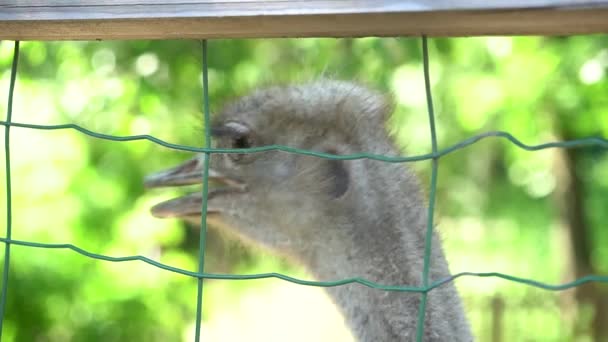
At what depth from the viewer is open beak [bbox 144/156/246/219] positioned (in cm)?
268

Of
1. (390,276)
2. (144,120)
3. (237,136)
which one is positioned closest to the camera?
(390,276)

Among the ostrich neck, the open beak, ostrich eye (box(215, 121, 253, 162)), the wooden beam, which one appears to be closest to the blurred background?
ostrich eye (box(215, 121, 253, 162))

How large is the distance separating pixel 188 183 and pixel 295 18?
4.17ft

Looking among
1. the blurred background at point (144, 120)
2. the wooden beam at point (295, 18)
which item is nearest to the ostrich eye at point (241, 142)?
the blurred background at point (144, 120)

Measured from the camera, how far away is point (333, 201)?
2578mm

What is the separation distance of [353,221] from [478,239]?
1473 cm

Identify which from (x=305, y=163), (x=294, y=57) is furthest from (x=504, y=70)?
(x=305, y=163)

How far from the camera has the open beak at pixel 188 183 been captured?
2.68 meters

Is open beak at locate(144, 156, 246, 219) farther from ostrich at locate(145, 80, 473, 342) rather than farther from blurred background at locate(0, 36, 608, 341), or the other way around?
blurred background at locate(0, 36, 608, 341)

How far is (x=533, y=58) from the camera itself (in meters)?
6.03

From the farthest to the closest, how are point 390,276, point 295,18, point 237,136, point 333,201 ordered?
1. point 237,136
2. point 333,201
3. point 390,276
4. point 295,18

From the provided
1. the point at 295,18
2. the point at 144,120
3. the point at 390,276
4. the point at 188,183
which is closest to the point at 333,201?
the point at 390,276

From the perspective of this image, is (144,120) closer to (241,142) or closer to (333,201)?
(241,142)

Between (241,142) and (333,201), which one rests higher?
(241,142)
